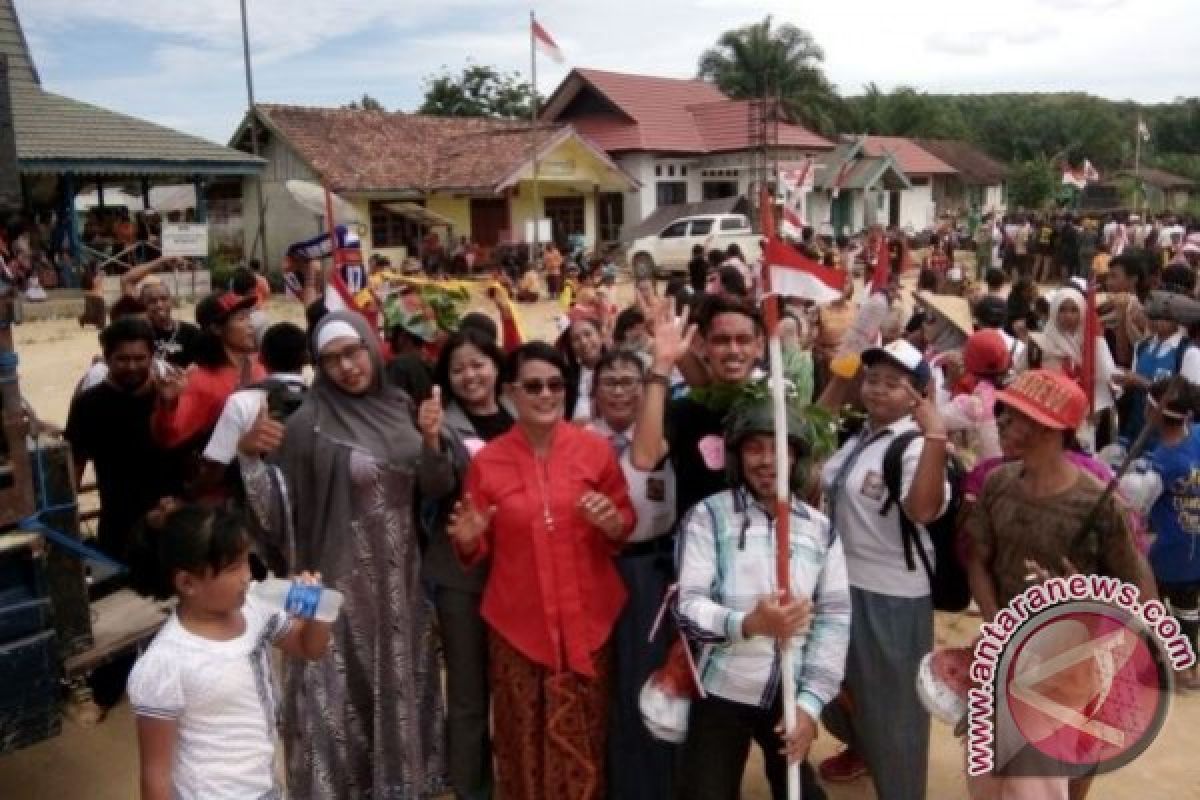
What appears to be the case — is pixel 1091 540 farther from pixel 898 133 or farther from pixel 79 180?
pixel 898 133

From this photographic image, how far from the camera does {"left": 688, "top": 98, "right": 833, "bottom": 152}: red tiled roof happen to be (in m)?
31.3

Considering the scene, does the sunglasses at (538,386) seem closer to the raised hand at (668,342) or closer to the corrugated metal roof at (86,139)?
the raised hand at (668,342)

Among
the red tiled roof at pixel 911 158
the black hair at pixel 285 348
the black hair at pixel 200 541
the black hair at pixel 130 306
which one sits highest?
the red tiled roof at pixel 911 158

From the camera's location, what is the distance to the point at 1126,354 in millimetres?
6793

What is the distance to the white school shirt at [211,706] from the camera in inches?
89.3

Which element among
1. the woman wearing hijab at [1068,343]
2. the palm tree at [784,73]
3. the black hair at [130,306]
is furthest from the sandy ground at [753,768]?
the palm tree at [784,73]

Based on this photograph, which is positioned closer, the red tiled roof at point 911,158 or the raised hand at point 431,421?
the raised hand at point 431,421

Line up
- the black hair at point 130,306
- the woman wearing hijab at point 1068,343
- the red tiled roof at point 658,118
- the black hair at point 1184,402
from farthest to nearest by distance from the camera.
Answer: the red tiled roof at point 658,118 < the woman wearing hijab at point 1068,343 < the black hair at point 130,306 < the black hair at point 1184,402

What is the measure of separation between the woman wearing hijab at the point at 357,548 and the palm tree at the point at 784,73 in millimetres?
36761

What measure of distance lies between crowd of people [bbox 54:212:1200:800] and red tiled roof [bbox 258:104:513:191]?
22.0 m

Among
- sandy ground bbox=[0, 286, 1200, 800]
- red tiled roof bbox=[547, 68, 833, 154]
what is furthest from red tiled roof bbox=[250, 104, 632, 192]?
sandy ground bbox=[0, 286, 1200, 800]

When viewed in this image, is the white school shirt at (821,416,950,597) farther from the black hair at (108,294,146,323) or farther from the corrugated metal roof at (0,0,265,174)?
the corrugated metal roof at (0,0,265,174)

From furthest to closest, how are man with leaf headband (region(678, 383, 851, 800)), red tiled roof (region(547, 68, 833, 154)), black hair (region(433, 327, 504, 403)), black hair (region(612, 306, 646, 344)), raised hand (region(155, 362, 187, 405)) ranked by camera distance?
red tiled roof (region(547, 68, 833, 154)), black hair (region(612, 306, 646, 344)), raised hand (region(155, 362, 187, 405)), black hair (region(433, 327, 504, 403)), man with leaf headband (region(678, 383, 851, 800))

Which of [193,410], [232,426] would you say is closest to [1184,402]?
[232,426]
